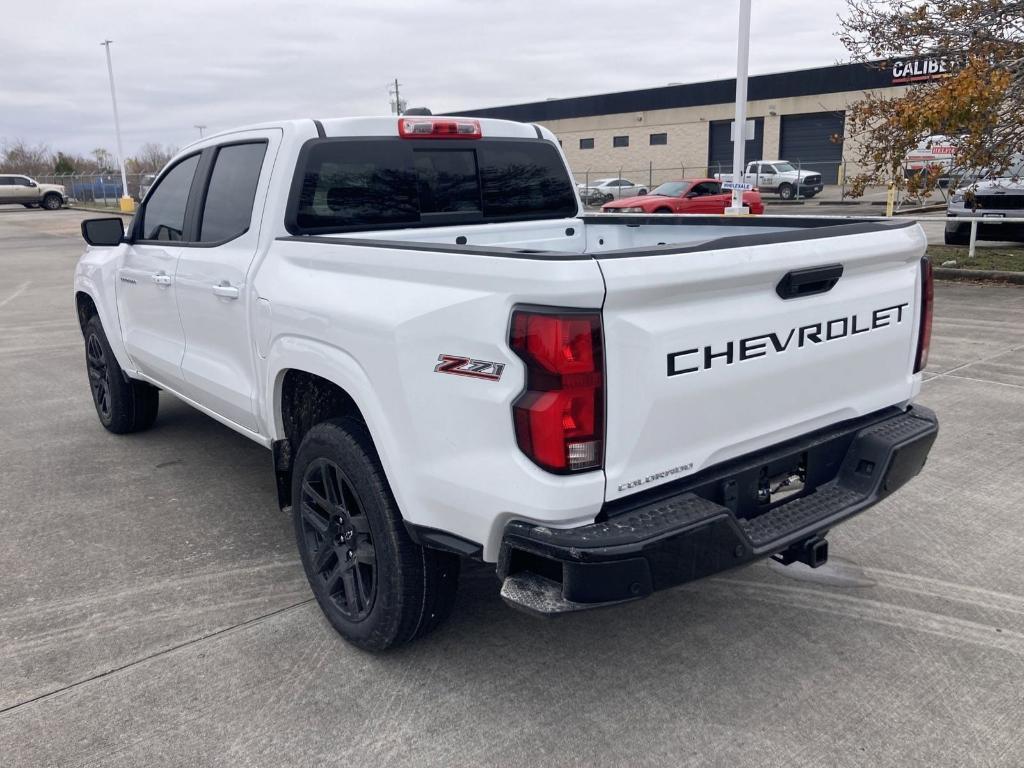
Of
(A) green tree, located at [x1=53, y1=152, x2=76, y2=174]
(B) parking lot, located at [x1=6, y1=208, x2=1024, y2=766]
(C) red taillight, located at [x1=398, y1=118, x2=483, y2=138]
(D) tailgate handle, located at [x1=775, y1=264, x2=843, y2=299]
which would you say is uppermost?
(A) green tree, located at [x1=53, y1=152, x2=76, y2=174]

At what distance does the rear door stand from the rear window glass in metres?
0.22

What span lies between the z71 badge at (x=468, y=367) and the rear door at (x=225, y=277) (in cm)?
140

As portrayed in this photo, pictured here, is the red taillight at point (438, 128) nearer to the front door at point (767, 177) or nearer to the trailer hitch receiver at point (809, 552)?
the trailer hitch receiver at point (809, 552)

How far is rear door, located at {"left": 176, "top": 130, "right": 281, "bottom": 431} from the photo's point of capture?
3.82 m

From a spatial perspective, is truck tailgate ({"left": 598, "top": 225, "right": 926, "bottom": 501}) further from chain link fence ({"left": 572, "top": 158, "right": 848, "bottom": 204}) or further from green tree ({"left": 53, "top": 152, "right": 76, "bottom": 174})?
green tree ({"left": 53, "top": 152, "right": 76, "bottom": 174})

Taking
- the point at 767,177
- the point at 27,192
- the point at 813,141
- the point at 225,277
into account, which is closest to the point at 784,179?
the point at 767,177

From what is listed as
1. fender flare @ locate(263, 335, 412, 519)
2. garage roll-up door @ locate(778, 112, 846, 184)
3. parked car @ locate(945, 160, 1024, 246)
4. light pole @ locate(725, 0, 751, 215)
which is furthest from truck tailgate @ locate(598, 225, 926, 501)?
garage roll-up door @ locate(778, 112, 846, 184)

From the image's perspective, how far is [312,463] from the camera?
3.32 m

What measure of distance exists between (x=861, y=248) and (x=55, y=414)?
611 centimetres

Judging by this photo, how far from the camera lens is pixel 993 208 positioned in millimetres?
13953

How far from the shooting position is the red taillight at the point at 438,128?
13.3 feet

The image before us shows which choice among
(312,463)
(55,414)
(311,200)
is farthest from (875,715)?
(55,414)

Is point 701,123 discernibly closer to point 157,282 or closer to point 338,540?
point 157,282

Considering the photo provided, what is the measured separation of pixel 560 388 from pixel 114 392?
4.53 m
